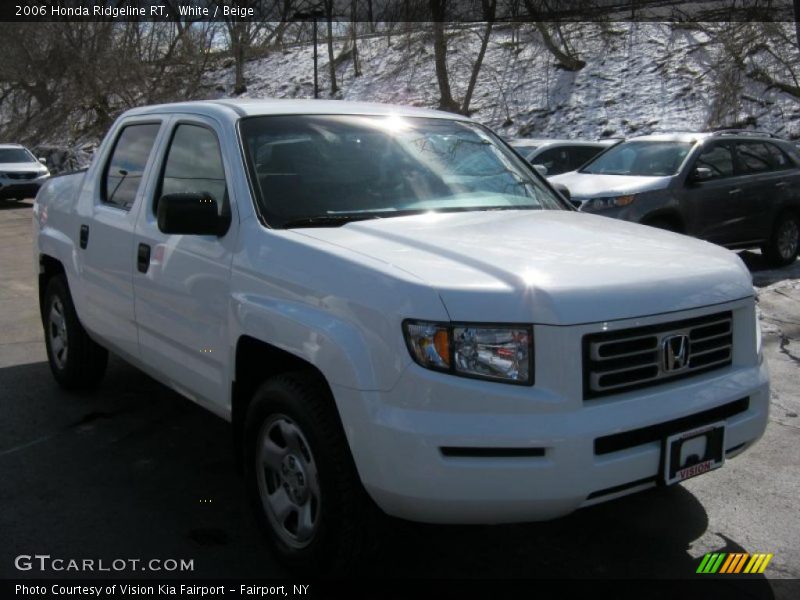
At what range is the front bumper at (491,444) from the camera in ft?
8.83

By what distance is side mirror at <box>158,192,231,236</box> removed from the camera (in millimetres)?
3473

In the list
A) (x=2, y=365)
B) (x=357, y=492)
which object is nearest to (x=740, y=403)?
(x=357, y=492)

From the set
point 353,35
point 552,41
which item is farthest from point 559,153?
point 353,35

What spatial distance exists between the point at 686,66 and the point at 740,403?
91.0ft

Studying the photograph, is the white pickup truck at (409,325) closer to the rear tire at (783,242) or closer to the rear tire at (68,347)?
the rear tire at (68,347)

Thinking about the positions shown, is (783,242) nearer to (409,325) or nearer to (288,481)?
(288,481)

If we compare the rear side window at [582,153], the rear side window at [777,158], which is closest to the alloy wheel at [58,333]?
the rear side window at [777,158]

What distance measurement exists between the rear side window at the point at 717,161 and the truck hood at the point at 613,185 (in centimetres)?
74

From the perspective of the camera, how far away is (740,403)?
3.24 m

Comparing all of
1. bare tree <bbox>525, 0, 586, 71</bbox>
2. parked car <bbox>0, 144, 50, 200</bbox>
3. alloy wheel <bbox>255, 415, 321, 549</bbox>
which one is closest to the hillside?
bare tree <bbox>525, 0, 586, 71</bbox>

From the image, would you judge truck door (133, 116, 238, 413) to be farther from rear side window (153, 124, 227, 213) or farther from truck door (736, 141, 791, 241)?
truck door (736, 141, 791, 241)

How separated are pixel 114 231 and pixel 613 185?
6.34 meters

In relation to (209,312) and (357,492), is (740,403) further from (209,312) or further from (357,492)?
(209,312)

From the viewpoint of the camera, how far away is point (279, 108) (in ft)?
13.6
